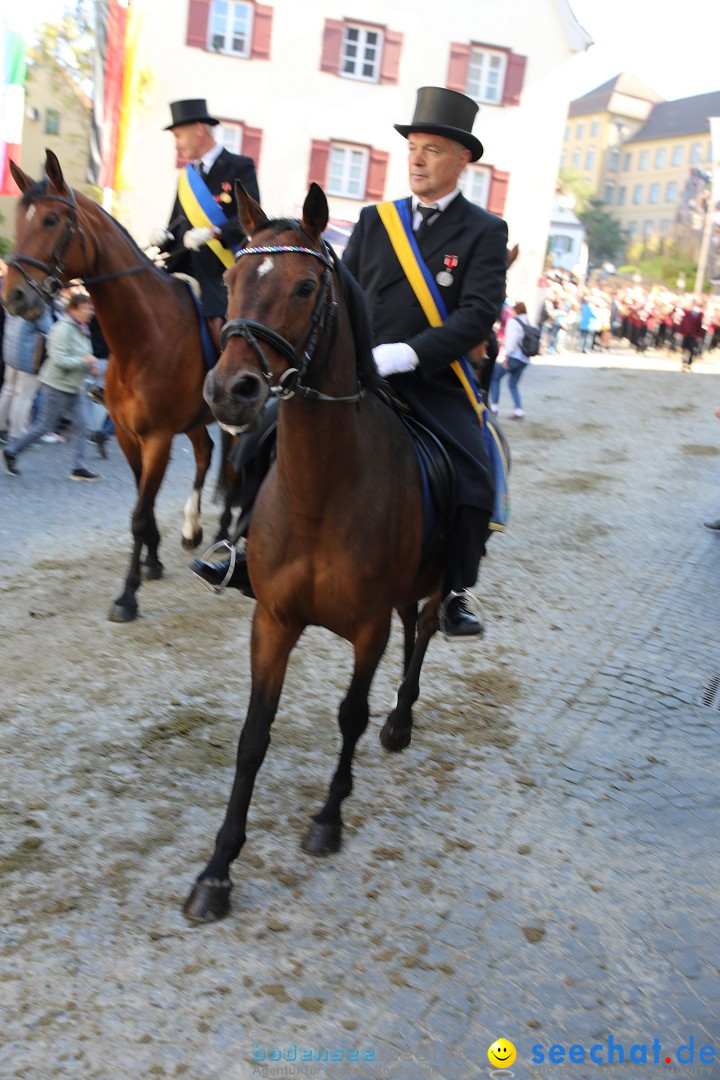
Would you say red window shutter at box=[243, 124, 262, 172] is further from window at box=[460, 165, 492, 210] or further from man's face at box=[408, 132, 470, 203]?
man's face at box=[408, 132, 470, 203]

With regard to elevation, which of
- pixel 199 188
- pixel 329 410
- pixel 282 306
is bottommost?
pixel 329 410

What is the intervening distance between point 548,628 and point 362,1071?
193 inches

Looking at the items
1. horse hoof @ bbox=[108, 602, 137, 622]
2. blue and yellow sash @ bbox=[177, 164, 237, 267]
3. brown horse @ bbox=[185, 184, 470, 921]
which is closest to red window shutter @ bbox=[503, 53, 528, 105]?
blue and yellow sash @ bbox=[177, 164, 237, 267]

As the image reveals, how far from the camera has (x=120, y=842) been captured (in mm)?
4230

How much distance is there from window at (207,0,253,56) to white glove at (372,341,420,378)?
27624 millimetres

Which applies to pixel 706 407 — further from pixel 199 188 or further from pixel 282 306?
pixel 282 306

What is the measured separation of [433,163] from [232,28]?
2759cm

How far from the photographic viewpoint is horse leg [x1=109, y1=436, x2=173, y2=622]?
22.5 ft

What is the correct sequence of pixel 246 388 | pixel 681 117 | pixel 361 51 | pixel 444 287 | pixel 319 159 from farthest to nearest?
pixel 681 117 → pixel 319 159 → pixel 361 51 → pixel 444 287 → pixel 246 388

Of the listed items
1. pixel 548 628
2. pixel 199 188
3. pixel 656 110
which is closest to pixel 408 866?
pixel 548 628

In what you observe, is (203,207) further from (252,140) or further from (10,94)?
(252,140)

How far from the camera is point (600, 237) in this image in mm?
88625

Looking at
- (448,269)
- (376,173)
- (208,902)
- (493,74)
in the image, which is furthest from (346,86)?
(208,902)

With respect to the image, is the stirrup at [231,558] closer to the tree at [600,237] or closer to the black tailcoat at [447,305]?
the black tailcoat at [447,305]
